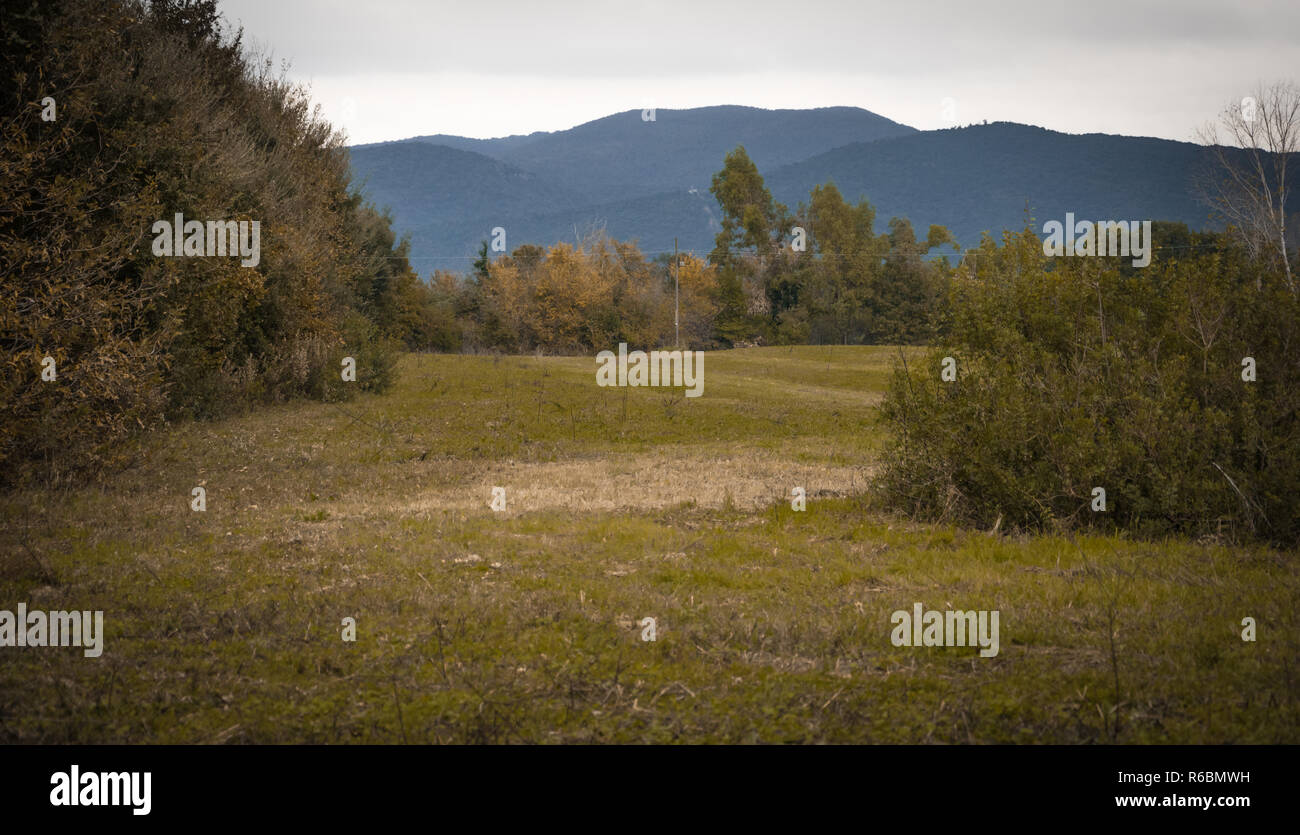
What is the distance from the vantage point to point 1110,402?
12.9m

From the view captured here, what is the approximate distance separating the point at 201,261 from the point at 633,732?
21363mm

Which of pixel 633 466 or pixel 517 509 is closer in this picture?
pixel 517 509

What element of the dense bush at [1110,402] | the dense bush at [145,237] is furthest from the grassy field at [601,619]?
the dense bush at [145,237]

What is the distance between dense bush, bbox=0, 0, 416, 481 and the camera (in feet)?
47.2

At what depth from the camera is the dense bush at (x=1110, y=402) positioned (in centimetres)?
1199

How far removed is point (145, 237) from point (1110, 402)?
1989 centimetres

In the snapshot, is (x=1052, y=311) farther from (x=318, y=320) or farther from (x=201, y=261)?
(x=318, y=320)

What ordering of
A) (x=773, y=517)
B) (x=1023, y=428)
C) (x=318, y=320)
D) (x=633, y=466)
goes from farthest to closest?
(x=318, y=320) < (x=633, y=466) < (x=773, y=517) < (x=1023, y=428)

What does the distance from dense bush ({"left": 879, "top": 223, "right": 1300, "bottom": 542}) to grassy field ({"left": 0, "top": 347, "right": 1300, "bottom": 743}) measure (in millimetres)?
948

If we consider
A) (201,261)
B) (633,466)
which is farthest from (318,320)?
(633,466)

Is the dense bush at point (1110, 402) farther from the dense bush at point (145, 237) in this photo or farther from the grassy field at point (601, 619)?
the dense bush at point (145, 237)

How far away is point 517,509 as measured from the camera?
51.0ft

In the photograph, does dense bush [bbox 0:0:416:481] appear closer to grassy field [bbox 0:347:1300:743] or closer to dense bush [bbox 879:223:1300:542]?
grassy field [bbox 0:347:1300:743]

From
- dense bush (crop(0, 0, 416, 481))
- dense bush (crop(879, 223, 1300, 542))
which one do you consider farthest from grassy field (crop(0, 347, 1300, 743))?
dense bush (crop(0, 0, 416, 481))
